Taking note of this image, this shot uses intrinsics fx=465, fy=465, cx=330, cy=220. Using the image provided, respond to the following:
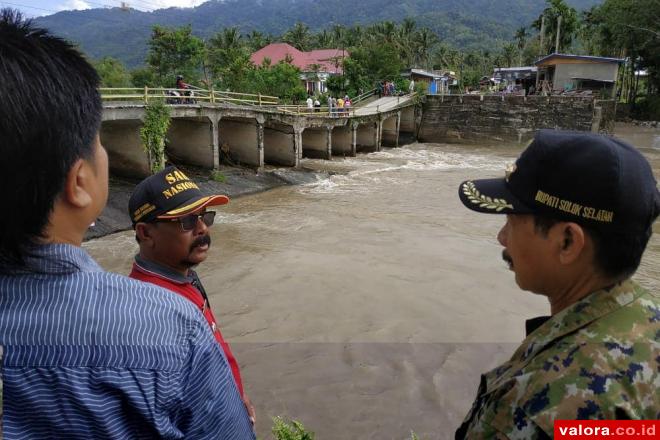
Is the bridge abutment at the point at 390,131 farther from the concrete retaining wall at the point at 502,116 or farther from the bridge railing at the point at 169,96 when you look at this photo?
the bridge railing at the point at 169,96

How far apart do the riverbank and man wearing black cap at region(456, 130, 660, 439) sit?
13361 millimetres

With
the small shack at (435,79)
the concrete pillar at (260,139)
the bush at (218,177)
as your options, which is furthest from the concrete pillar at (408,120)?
the bush at (218,177)

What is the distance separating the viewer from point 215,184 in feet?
61.0

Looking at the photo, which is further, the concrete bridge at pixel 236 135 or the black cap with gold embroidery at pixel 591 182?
the concrete bridge at pixel 236 135

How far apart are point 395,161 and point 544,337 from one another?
28.5 m

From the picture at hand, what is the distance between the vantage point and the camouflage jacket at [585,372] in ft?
4.08

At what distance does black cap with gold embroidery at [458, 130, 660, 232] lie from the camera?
137cm

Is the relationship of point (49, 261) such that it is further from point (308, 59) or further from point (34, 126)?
point (308, 59)

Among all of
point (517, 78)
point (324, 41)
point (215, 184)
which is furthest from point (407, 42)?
point (215, 184)

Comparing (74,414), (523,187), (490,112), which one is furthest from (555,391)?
(490,112)

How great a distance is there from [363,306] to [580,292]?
7096mm

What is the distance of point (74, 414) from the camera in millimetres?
1063

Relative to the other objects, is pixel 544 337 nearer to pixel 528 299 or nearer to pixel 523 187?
pixel 523 187

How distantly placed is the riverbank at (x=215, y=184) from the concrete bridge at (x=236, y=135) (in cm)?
77
